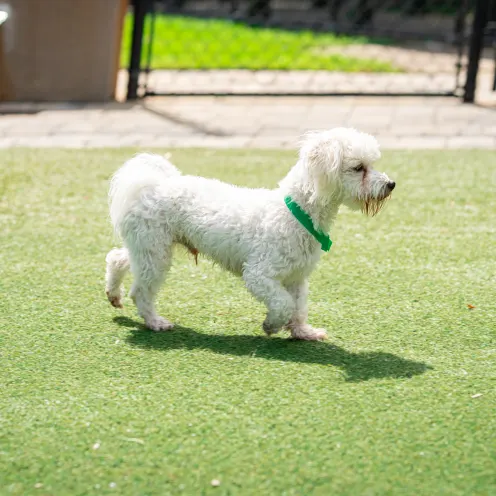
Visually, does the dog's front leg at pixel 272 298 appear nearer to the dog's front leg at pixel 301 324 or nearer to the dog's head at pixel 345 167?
the dog's front leg at pixel 301 324

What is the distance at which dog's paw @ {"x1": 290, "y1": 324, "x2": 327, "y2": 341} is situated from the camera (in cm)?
470

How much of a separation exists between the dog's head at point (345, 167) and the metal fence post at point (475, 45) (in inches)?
262

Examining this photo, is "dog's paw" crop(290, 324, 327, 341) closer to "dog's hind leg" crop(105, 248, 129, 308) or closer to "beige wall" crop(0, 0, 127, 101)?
"dog's hind leg" crop(105, 248, 129, 308)

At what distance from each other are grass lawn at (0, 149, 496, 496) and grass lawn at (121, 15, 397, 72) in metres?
6.42

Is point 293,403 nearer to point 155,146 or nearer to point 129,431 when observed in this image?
point 129,431

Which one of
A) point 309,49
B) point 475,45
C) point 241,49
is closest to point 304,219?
point 475,45

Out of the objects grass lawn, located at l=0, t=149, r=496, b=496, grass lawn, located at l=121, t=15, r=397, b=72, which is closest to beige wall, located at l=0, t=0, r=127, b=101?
grass lawn, located at l=121, t=15, r=397, b=72

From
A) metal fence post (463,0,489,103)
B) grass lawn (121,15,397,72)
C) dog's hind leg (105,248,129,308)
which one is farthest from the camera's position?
grass lawn (121,15,397,72)

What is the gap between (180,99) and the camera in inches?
429

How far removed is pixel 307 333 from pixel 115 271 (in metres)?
1.10

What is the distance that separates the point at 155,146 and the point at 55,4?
2.49 m

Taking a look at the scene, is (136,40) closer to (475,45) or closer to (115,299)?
(475,45)

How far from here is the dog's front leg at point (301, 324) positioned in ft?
15.4

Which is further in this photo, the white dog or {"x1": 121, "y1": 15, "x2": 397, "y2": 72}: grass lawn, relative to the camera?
{"x1": 121, "y1": 15, "x2": 397, "y2": 72}: grass lawn
